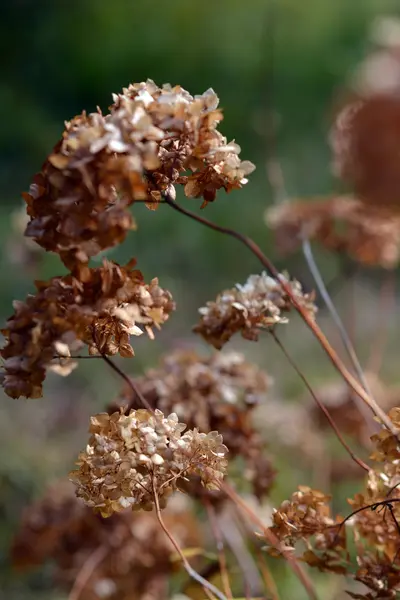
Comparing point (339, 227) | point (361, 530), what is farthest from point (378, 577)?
point (339, 227)

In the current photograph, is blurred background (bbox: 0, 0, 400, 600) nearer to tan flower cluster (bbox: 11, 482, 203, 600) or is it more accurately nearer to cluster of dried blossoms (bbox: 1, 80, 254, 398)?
tan flower cluster (bbox: 11, 482, 203, 600)

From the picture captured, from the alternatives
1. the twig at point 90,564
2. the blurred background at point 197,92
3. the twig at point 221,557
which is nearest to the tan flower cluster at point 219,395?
the twig at point 221,557

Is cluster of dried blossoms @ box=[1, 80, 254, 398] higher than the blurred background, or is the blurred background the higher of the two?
the blurred background

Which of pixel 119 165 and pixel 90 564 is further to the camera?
pixel 90 564

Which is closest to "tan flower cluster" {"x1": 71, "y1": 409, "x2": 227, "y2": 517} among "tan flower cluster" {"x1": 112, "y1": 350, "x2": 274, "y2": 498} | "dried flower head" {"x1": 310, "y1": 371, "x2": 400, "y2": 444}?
"tan flower cluster" {"x1": 112, "y1": 350, "x2": 274, "y2": 498}

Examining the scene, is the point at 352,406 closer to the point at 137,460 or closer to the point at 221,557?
the point at 221,557

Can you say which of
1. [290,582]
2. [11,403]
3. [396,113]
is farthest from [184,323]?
[396,113]
